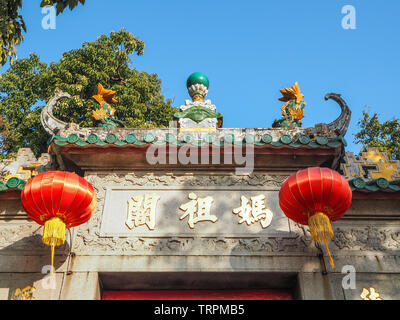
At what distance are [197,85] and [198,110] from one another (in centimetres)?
96

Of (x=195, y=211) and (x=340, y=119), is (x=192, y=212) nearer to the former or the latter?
(x=195, y=211)

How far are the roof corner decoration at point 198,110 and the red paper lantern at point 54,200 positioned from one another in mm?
3228

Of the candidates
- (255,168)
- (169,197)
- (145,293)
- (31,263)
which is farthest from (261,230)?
(31,263)

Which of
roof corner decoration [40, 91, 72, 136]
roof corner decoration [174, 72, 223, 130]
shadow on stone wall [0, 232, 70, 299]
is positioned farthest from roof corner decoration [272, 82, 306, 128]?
shadow on stone wall [0, 232, 70, 299]

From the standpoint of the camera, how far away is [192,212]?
5.97 metres

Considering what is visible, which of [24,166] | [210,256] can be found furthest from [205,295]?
[24,166]

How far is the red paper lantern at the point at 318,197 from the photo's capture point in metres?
4.92

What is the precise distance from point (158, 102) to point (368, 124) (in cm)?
860

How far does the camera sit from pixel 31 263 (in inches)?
219

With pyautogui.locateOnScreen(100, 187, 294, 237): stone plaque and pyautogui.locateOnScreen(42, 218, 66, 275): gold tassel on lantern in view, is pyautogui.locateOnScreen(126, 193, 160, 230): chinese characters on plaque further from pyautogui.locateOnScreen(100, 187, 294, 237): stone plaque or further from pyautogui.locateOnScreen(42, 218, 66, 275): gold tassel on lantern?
pyautogui.locateOnScreen(42, 218, 66, 275): gold tassel on lantern

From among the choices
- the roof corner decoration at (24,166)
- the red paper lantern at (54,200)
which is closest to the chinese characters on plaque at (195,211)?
the red paper lantern at (54,200)

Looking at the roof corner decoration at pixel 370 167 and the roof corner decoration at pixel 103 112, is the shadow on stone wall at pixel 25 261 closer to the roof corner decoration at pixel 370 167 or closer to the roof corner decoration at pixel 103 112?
the roof corner decoration at pixel 103 112

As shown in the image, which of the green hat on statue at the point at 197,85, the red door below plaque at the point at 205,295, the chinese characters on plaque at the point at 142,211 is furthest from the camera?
the green hat on statue at the point at 197,85
